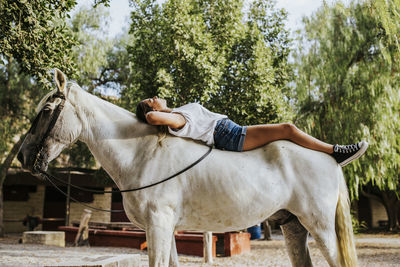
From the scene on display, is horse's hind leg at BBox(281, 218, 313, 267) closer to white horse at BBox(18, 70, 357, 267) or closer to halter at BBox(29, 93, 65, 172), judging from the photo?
white horse at BBox(18, 70, 357, 267)

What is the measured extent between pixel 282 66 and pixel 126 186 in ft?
29.0

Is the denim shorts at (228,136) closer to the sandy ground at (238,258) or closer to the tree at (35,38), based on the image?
the tree at (35,38)

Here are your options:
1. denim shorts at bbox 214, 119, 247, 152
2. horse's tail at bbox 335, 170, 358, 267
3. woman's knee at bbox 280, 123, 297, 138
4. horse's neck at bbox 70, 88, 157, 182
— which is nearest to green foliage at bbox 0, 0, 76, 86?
horse's neck at bbox 70, 88, 157, 182

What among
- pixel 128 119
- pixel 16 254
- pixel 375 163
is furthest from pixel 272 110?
pixel 16 254

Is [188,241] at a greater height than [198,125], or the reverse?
[198,125]

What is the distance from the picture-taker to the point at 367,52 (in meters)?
11.7

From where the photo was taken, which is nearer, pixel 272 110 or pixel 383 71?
pixel 272 110

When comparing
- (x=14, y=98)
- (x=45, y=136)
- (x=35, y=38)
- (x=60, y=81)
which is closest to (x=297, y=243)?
(x=45, y=136)

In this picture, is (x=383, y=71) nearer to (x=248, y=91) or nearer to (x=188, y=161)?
(x=248, y=91)

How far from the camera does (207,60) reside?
29.1 ft

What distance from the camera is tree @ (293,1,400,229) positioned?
35.4 ft

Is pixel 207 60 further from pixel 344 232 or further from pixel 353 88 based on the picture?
pixel 344 232

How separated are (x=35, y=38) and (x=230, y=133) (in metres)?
4.65

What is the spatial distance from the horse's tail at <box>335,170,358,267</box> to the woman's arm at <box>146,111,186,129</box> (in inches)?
53.8
